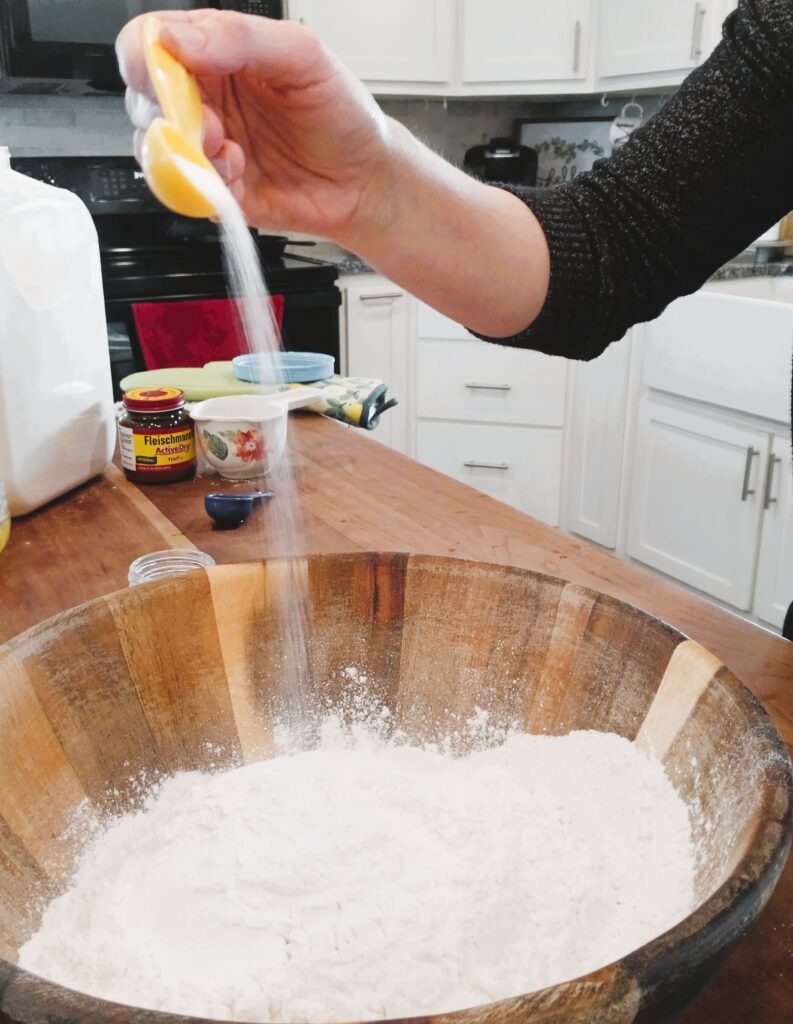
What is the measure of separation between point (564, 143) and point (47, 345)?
2.57 meters

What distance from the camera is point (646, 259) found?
0.89 m

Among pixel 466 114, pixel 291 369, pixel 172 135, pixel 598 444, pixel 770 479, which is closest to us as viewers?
pixel 172 135

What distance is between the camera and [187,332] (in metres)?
2.27

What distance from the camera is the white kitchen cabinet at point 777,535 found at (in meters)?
2.03

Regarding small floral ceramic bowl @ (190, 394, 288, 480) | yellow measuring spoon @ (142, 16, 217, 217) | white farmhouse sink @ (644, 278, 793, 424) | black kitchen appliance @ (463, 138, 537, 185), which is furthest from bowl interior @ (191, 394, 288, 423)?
black kitchen appliance @ (463, 138, 537, 185)

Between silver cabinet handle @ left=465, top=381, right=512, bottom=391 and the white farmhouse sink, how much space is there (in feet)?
1.72

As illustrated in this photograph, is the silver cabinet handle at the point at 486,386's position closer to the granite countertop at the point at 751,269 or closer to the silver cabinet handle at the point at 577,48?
the granite countertop at the point at 751,269

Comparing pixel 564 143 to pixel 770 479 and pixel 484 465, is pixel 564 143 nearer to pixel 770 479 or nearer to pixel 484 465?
pixel 484 465

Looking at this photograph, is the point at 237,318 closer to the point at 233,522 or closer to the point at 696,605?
the point at 233,522

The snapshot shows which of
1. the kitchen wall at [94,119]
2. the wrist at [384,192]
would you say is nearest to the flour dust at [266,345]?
the wrist at [384,192]

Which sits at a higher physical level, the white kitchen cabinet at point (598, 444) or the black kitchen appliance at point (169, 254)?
the black kitchen appliance at point (169, 254)

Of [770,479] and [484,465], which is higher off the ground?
[770,479]

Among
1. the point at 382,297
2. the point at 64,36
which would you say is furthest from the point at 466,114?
the point at 64,36

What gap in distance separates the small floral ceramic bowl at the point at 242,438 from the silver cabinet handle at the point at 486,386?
5.74ft
